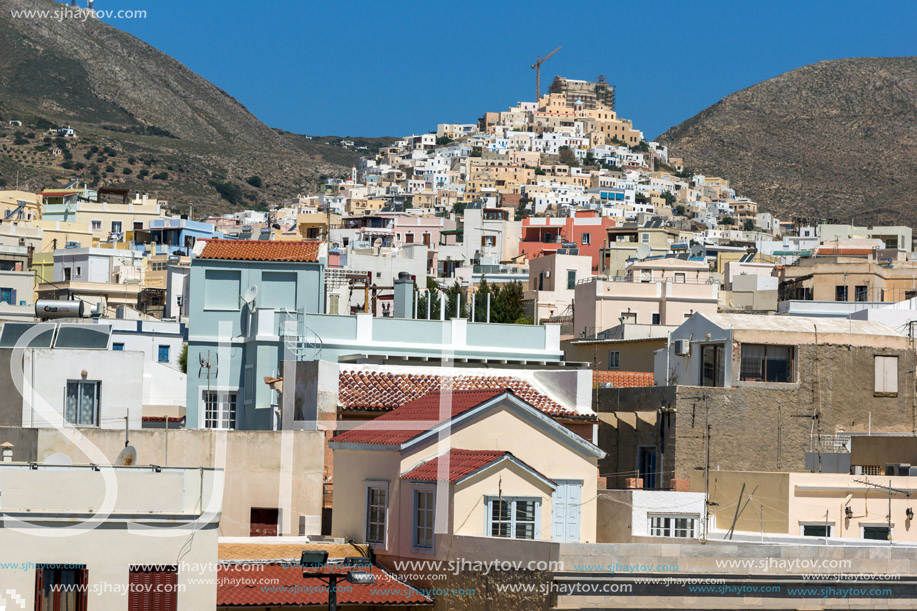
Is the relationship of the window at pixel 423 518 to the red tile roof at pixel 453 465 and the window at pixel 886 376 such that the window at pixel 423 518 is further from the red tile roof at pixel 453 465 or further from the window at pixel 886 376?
the window at pixel 886 376

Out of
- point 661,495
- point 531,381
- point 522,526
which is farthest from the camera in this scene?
point 531,381

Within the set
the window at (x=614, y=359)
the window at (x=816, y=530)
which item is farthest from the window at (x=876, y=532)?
the window at (x=614, y=359)

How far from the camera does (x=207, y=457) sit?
2488 cm

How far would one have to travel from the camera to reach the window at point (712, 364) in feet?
94.2

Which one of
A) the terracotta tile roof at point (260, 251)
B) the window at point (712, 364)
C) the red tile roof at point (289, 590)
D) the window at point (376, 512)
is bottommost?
the red tile roof at point (289, 590)

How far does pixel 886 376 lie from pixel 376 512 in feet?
39.4

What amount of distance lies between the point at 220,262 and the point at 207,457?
1138 cm

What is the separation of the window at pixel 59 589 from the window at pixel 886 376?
Result: 16.9 metres

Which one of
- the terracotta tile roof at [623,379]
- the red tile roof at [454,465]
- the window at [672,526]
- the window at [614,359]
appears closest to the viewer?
the red tile roof at [454,465]

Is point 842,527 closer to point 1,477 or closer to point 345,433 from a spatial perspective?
point 345,433

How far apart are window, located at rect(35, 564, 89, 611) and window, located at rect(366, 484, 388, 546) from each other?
5149 millimetres

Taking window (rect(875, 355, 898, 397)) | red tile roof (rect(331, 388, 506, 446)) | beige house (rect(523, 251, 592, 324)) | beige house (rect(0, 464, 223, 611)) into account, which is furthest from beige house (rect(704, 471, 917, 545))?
beige house (rect(523, 251, 592, 324))

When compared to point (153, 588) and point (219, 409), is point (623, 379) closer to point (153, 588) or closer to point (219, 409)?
point (219, 409)

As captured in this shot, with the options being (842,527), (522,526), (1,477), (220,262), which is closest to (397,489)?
(522,526)
